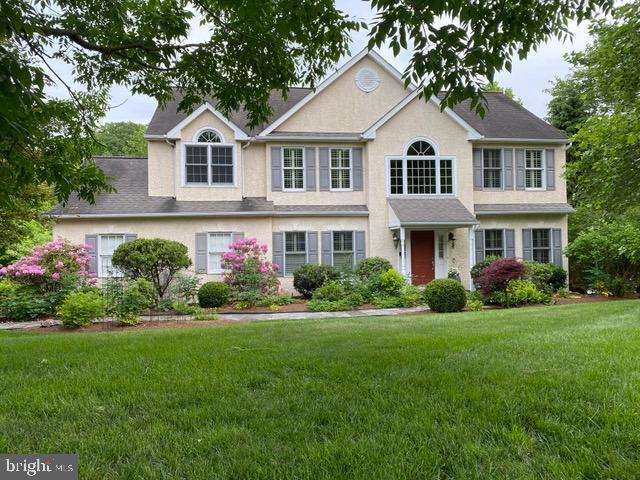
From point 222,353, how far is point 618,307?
9647mm

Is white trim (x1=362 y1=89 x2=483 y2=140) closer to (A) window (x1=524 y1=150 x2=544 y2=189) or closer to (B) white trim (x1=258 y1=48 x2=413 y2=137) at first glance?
(B) white trim (x1=258 y1=48 x2=413 y2=137)

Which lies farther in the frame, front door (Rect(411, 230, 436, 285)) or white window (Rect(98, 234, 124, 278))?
front door (Rect(411, 230, 436, 285))

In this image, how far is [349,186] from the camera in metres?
17.8

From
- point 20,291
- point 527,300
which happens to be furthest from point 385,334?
point 20,291

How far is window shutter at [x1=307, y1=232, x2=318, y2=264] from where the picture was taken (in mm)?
17109

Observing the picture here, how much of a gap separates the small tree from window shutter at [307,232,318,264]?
4.40m

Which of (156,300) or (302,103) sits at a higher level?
(302,103)

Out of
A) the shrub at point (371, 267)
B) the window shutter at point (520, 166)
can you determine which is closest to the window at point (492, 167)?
the window shutter at point (520, 166)

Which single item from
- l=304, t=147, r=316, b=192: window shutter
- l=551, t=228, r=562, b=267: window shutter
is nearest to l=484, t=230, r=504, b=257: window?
l=551, t=228, r=562, b=267: window shutter

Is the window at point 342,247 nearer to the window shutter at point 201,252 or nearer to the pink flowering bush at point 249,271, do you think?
the pink flowering bush at point 249,271

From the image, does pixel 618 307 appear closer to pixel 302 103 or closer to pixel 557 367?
pixel 557 367

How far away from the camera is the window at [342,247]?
17.3 m

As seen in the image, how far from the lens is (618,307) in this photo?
1098 cm

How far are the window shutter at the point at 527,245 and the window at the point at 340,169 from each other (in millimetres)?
7083
